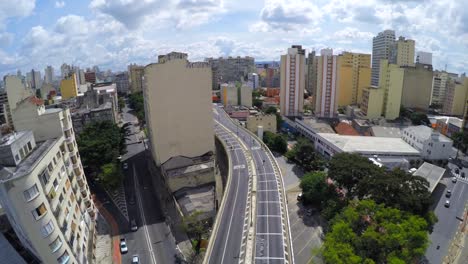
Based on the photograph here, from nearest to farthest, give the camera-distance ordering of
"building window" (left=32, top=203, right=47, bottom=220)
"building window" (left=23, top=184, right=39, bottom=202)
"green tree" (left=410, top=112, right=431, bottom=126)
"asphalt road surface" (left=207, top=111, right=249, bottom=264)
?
"building window" (left=23, top=184, right=39, bottom=202) → "building window" (left=32, top=203, right=47, bottom=220) → "asphalt road surface" (left=207, top=111, right=249, bottom=264) → "green tree" (left=410, top=112, right=431, bottom=126)

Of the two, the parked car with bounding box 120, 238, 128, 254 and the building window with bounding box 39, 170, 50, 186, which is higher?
the building window with bounding box 39, 170, 50, 186

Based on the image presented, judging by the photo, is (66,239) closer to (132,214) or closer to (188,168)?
(132,214)

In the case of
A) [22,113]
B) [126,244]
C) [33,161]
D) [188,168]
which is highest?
[22,113]

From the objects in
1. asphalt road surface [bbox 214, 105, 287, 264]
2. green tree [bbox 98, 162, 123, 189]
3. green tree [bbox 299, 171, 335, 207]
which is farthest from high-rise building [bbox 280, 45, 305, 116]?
green tree [bbox 98, 162, 123, 189]

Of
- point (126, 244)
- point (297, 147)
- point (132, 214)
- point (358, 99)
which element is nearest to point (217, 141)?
point (297, 147)

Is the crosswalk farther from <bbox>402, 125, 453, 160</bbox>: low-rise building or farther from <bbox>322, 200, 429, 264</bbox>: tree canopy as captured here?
<bbox>402, 125, 453, 160</bbox>: low-rise building

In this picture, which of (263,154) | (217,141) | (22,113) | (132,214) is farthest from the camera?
(217,141)

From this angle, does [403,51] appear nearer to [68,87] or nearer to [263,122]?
[263,122]
